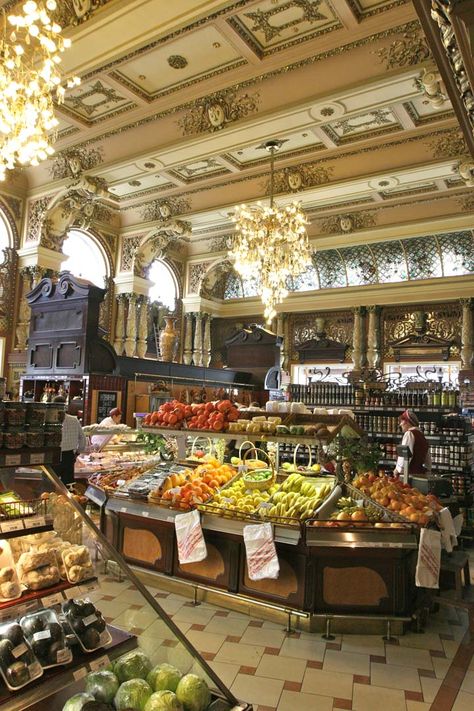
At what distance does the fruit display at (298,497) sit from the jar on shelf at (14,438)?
2.19m

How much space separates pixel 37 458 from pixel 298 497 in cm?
242

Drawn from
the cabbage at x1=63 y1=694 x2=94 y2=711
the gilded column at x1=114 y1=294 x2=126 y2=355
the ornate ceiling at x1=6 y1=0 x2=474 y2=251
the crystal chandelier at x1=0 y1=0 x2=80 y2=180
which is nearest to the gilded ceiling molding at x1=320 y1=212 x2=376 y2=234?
the ornate ceiling at x1=6 y1=0 x2=474 y2=251

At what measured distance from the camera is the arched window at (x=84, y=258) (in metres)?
13.6

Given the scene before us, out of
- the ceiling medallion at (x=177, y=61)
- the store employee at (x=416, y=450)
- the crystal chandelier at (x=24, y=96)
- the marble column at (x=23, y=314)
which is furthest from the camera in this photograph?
the marble column at (x=23, y=314)

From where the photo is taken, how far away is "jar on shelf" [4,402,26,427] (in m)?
2.36

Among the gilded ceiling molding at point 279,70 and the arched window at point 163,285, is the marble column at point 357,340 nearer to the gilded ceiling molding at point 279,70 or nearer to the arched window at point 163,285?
the arched window at point 163,285

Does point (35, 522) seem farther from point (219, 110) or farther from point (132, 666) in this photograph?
point (219, 110)

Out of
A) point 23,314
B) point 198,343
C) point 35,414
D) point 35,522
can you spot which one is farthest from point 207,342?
point 35,522

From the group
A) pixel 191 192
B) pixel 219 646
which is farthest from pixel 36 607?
pixel 191 192

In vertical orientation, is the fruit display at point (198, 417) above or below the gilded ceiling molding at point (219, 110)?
below

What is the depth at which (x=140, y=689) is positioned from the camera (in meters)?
1.91

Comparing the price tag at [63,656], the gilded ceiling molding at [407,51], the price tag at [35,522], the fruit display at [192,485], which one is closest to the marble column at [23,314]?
the fruit display at [192,485]

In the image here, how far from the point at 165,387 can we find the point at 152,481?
254 inches

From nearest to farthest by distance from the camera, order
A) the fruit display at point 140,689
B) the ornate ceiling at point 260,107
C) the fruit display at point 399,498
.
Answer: the fruit display at point 140,689, the fruit display at point 399,498, the ornate ceiling at point 260,107
